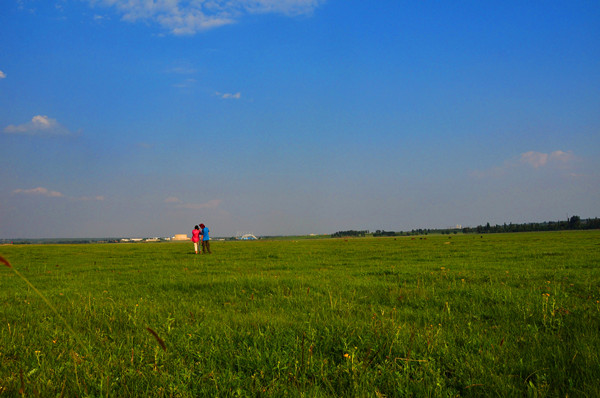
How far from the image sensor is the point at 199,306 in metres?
8.05

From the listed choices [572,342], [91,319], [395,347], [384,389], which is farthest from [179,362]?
[572,342]

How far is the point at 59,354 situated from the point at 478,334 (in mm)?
5913

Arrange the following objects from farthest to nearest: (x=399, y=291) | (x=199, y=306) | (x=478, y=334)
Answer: (x=399, y=291), (x=199, y=306), (x=478, y=334)

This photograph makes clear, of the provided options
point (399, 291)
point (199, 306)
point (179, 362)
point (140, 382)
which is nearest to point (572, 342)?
point (399, 291)

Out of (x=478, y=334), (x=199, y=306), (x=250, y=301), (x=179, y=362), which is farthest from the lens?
(x=250, y=301)

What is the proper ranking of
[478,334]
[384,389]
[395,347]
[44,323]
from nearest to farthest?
1. [384,389]
2. [395,347]
3. [478,334]
4. [44,323]

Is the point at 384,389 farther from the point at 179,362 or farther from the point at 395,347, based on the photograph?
the point at 179,362

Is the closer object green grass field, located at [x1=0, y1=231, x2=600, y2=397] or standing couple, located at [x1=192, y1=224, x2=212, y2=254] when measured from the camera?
green grass field, located at [x1=0, y1=231, x2=600, y2=397]

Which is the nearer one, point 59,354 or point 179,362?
point 179,362

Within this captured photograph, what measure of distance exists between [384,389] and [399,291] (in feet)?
18.1

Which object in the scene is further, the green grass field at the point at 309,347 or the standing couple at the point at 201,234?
the standing couple at the point at 201,234

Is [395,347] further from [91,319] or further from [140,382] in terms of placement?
[91,319]

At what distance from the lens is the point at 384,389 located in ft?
13.1

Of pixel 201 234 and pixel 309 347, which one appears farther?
pixel 201 234
